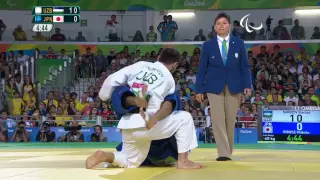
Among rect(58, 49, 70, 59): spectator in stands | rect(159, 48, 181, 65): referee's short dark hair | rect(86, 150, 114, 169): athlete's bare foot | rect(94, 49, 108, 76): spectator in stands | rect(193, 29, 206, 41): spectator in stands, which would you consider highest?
rect(193, 29, 206, 41): spectator in stands

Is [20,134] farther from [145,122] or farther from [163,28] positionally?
[145,122]

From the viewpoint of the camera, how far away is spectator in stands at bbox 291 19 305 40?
22062 millimetres

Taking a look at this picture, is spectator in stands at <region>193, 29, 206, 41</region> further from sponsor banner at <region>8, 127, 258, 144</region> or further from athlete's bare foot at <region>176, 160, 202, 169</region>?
athlete's bare foot at <region>176, 160, 202, 169</region>

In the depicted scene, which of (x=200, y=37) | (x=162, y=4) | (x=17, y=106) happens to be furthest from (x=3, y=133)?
(x=162, y=4)

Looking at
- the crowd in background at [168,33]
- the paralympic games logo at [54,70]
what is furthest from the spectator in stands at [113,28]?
the paralympic games logo at [54,70]

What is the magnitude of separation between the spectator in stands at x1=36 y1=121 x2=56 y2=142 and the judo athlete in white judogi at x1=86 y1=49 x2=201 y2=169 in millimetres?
9315

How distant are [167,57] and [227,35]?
5.84ft

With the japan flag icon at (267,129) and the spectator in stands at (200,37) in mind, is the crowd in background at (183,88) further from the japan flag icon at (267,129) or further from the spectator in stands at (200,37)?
the japan flag icon at (267,129)

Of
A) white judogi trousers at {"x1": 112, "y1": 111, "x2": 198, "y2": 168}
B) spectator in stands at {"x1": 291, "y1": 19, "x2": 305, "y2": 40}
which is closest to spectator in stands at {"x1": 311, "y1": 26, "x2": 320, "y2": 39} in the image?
spectator in stands at {"x1": 291, "y1": 19, "x2": 305, "y2": 40}

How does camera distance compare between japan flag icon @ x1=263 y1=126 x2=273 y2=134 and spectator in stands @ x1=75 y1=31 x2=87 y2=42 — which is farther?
spectator in stands @ x1=75 y1=31 x2=87 y2=42

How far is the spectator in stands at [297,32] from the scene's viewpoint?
22062 millimetres

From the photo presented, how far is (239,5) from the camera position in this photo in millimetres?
24516

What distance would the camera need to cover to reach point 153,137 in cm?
571
